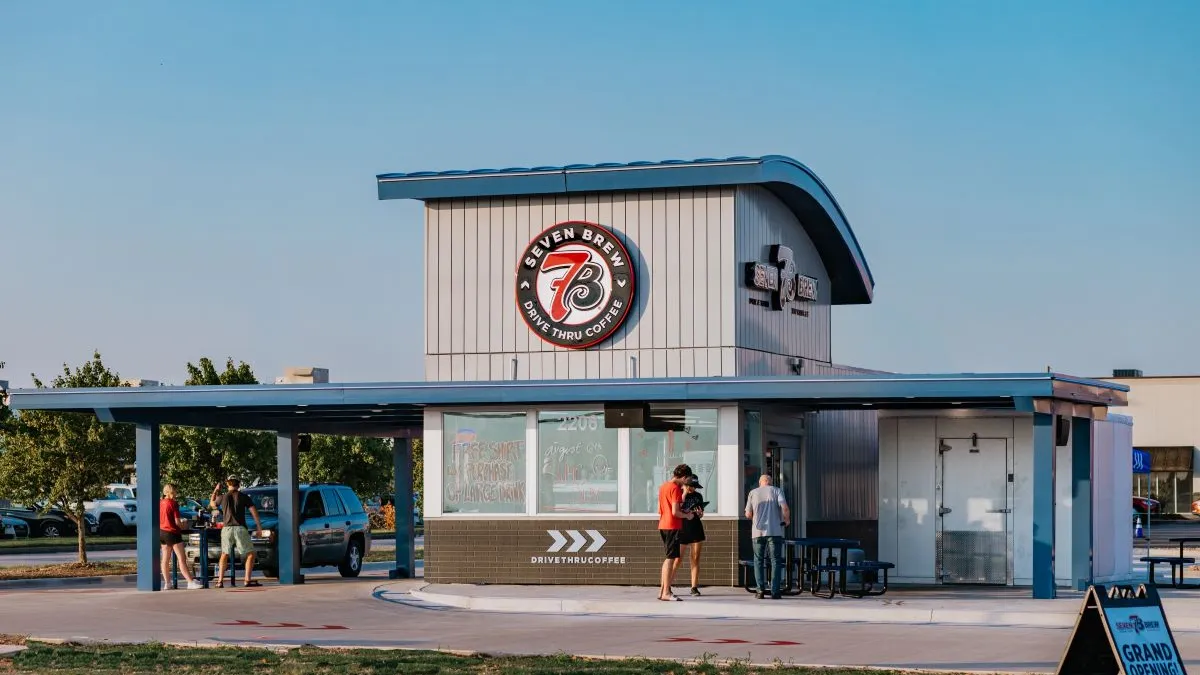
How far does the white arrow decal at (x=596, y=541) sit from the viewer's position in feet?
79.0

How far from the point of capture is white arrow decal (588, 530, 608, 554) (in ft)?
79.0

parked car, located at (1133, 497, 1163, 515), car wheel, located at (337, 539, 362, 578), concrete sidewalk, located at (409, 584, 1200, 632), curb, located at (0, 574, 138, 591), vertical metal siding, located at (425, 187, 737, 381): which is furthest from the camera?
parked car, located at (1133, 497, 1163, 515)

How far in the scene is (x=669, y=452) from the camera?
23.9 meters

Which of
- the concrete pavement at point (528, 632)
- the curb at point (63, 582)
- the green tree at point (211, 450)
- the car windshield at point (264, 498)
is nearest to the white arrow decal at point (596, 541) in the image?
the concrete pavement at point (528, 632)

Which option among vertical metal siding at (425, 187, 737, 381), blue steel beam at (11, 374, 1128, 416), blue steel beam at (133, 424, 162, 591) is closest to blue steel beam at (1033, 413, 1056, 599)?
blue steel beam at (11, 374, 1128, 416)

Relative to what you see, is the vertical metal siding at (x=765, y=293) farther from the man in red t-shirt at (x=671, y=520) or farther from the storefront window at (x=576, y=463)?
the man in red t-shirt at (x=671, y=520)

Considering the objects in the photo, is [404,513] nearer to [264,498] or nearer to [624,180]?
[264,498]

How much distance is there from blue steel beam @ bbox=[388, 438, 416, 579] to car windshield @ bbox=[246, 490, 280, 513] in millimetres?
2077

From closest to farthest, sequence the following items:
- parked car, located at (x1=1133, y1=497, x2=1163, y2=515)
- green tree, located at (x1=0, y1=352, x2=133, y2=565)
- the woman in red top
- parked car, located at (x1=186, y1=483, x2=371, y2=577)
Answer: the woman in red top → parked car, located at (x1=186, y1=483, x2=371, y2=577) → green tree, located at (x1=0, y1=352, x2=133, y2=565) → parked car, located at (x1=1133, y1=497, x2=1163, y2=515)

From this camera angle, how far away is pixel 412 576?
29531mm

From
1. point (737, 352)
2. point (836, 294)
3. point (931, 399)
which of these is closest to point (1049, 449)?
point (931, 399)

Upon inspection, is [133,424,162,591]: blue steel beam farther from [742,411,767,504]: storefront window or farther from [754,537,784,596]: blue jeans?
[754,537,784,596]: blue jeans

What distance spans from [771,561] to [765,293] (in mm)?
4755

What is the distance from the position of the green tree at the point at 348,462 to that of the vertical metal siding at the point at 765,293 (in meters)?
23.3
